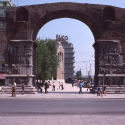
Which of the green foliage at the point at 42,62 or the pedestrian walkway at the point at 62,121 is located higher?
the green foliage at the point at 42,62

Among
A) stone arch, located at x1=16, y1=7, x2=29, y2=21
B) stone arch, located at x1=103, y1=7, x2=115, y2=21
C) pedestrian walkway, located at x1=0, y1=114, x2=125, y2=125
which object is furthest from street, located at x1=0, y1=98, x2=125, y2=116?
stone arch, located at x1=103, y1=7, x2=115, y2=21

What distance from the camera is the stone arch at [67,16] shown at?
2645 cm

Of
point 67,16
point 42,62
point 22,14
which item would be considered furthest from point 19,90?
point 42,62

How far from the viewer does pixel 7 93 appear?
25812 mm

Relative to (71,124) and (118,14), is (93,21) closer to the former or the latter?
(118,14)

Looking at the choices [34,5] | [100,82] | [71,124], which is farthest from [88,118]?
[34,5]

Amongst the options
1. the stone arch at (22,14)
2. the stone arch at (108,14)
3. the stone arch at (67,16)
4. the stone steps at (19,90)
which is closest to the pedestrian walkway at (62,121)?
the stone steps at (19,90)

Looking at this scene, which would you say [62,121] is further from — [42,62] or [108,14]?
[42,62]

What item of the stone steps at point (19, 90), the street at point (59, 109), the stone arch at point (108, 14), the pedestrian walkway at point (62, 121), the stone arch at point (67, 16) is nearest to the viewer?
the pedestrian walkway at point (62, 121)

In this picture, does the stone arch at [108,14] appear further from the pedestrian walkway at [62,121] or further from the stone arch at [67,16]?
the pedestrian walkway at [62,121]

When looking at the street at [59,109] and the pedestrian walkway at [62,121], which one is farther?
the street at [59,109]

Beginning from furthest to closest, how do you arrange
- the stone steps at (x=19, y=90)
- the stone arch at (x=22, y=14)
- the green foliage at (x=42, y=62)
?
the green foliage at (x=42, y=62) → the stone arch at (x=22, y=14) → the stone steps at (x=19, y=90)

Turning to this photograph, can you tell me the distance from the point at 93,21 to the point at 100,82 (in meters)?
6.03

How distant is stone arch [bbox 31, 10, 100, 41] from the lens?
26.5 m
